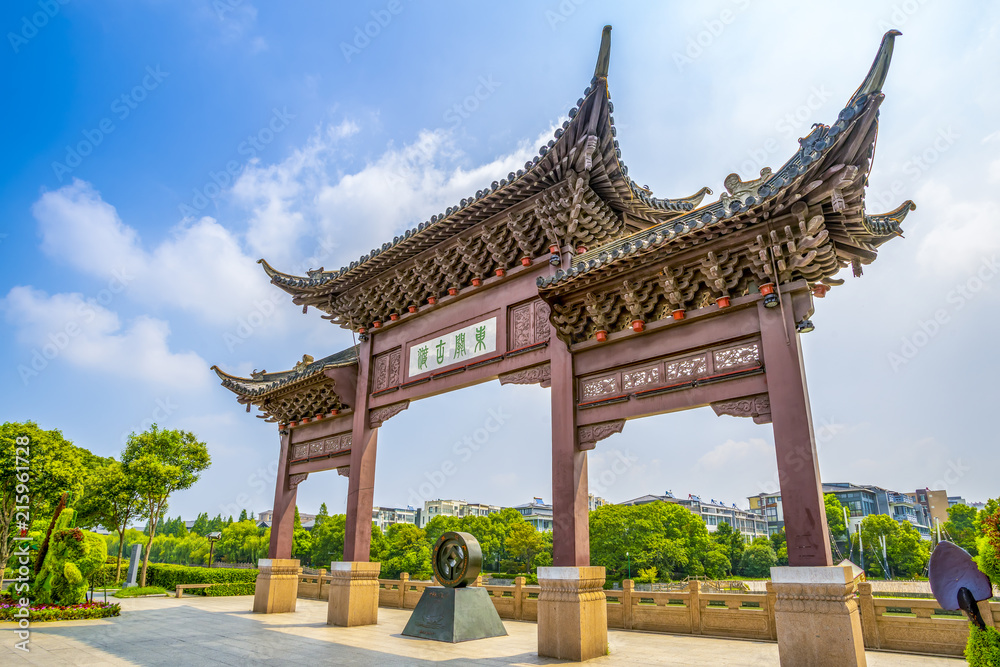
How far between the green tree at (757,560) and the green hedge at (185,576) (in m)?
35.9

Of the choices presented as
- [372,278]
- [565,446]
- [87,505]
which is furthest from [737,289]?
[87,505]

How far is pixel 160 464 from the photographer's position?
22594 mm

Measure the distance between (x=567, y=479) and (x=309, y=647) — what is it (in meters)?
4.55

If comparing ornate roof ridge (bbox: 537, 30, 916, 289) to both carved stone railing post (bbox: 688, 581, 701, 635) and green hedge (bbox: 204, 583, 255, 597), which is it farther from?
green hedge (bbox: 204, 583, 255, 597)

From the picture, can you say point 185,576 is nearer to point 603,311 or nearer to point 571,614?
point 571,614

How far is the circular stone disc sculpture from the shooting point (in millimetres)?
9523

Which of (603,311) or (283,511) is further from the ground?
(603,311)

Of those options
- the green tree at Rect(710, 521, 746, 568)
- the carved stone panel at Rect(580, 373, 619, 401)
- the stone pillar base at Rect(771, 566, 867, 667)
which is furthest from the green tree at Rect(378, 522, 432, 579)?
the stone pillar base at Rect(771, 566, 867, 667)

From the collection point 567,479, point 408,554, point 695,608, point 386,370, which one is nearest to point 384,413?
point 386,370

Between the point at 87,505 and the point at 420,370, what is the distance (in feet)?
60.3

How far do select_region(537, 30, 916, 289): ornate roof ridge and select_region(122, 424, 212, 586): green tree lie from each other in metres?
21.1

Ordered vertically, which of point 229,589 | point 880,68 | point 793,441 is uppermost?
point 880,68

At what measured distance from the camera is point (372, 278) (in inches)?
479

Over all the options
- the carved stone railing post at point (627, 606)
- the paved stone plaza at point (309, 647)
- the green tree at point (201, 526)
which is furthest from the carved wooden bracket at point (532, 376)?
the green tree at point (201, 526)
